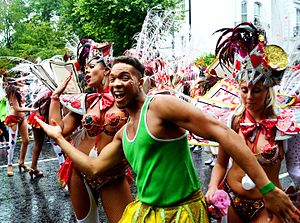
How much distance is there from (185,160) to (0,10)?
1293 inches

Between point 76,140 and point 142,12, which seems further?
point 142,12

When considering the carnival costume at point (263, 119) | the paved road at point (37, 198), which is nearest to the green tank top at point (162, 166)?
the carnival costume at point (263, 119)

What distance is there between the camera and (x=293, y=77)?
404 cm

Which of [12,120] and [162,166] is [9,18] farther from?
[162,166]

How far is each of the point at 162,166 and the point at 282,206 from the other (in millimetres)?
631

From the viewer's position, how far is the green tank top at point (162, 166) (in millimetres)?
2428

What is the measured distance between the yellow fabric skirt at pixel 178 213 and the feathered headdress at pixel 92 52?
185 cm

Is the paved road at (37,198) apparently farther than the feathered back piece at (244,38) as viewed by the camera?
Yes

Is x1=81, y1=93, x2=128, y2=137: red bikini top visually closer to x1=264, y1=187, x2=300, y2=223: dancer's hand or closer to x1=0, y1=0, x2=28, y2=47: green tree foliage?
x1=264, y1=187, x2=300, y2=223: dancer's hand

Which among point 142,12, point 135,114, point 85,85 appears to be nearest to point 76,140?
point 85,85

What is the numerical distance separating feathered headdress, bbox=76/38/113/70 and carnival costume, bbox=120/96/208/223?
68.3 inches

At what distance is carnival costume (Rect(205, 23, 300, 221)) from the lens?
10.00 feet

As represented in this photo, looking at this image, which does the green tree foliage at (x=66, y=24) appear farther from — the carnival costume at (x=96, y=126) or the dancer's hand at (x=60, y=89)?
the carnival costume at (x=96, y=126)

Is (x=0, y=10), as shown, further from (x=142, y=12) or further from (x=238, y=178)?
(x=238, y=178)
